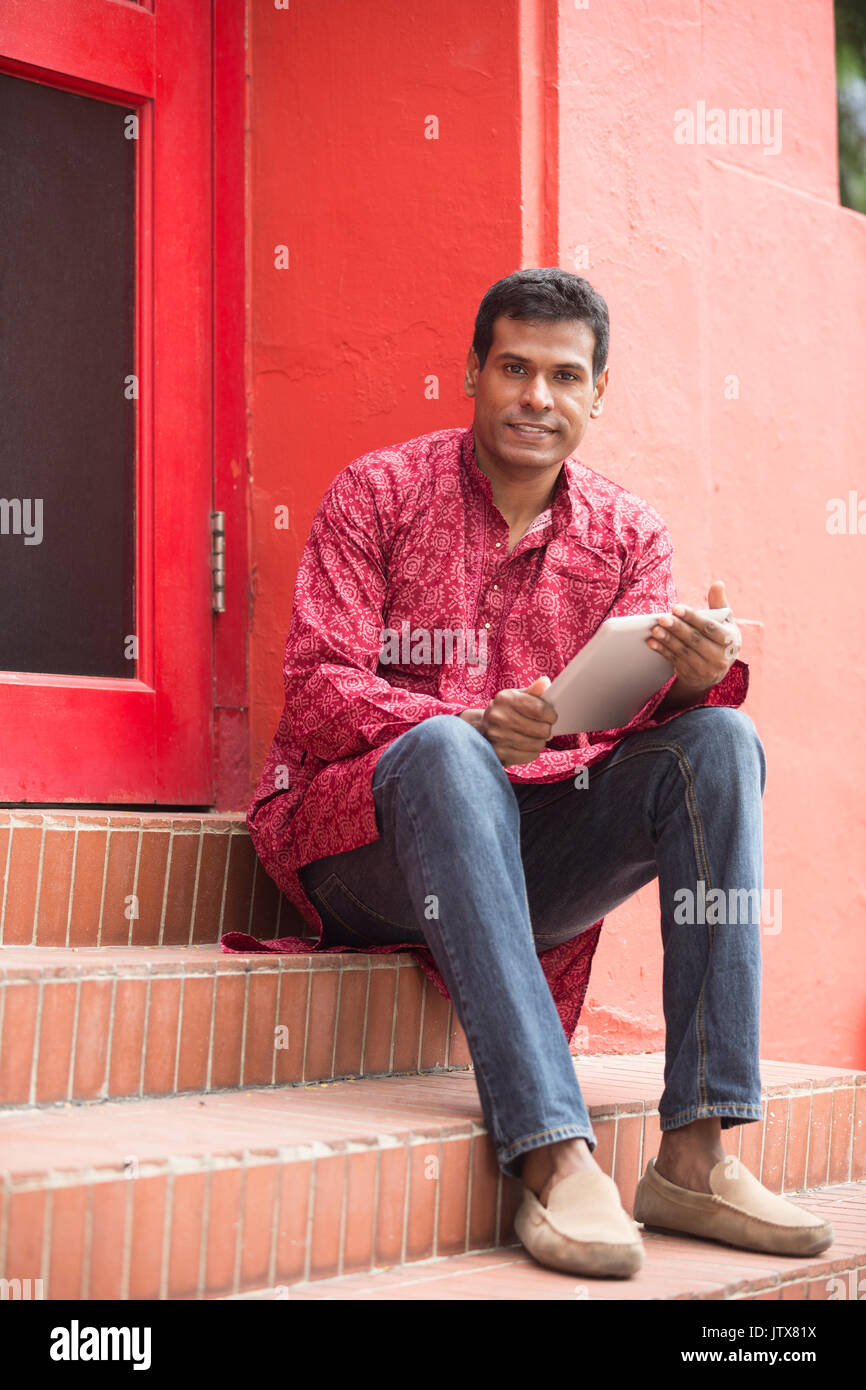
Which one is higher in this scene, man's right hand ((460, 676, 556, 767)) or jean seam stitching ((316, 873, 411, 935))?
man's right hand ((460, 676, 556, 767))

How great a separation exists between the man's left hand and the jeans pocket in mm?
620

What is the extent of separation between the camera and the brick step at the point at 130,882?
2.71 meters

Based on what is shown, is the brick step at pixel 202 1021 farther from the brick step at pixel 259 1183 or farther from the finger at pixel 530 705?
the finger at pixel 530 705

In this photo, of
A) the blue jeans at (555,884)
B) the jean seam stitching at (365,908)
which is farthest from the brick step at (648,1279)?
the jean seam stitching at (365,908)

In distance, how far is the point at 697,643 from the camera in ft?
→ 7.71

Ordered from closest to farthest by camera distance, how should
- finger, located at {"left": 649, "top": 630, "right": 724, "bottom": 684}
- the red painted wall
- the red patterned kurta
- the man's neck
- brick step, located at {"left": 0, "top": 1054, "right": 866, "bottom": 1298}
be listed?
1. brick step, located at {"left": 0, "top": 1054, "right": 866, "bottom": 1298}
2. finger, located at {"left": 649, "top": 630, "right": 724, "bottom": 684}
3. the red patterned kurta
4. the man's neck
5. the red painted wall

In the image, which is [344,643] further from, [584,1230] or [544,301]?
[584,1230]

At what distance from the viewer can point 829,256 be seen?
4109 mm

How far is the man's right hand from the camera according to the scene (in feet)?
7.48


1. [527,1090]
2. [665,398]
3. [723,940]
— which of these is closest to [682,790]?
[723,940]

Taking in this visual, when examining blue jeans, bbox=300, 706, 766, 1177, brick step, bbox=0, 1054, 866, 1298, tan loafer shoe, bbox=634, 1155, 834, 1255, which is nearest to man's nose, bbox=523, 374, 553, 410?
blue jeans, bbox=300, 706, 766, 1177

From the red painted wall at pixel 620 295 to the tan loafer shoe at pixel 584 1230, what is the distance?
3.49 feet

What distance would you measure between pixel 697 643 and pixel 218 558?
1393 millimetres

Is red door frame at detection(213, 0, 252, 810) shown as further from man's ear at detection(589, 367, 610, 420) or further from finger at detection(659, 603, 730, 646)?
finger at detection(659, 603, 730, 646)
